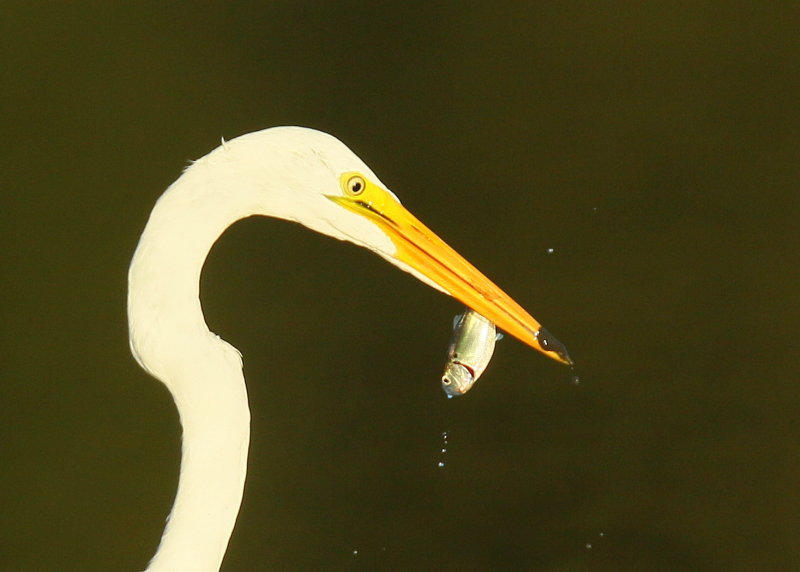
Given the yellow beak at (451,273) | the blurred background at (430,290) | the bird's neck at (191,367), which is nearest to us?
the bird's neck at (191,367)

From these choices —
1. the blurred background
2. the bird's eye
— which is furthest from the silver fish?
the blurred background

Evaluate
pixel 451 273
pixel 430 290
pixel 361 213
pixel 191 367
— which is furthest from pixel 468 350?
pixel 430 290

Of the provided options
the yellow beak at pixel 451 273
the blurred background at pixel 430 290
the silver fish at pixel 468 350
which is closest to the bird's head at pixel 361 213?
the yellow beak at pixel 451 273

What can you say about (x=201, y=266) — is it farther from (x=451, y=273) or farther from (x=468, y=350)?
(x=468, y=350)

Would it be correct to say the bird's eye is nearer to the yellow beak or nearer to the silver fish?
the yellow beak

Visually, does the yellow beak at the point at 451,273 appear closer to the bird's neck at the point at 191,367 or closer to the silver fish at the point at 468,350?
the silver fish at the point at 468,350

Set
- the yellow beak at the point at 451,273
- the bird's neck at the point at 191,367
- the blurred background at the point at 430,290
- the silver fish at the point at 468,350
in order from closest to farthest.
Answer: the bird's neck at the point at 191,367 < the yellow beak at the point at 451,273 < the silver fish at the point at 468,350 < the blurred background at the point at 430,290

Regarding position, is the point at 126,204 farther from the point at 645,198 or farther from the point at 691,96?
the point at 691,96
